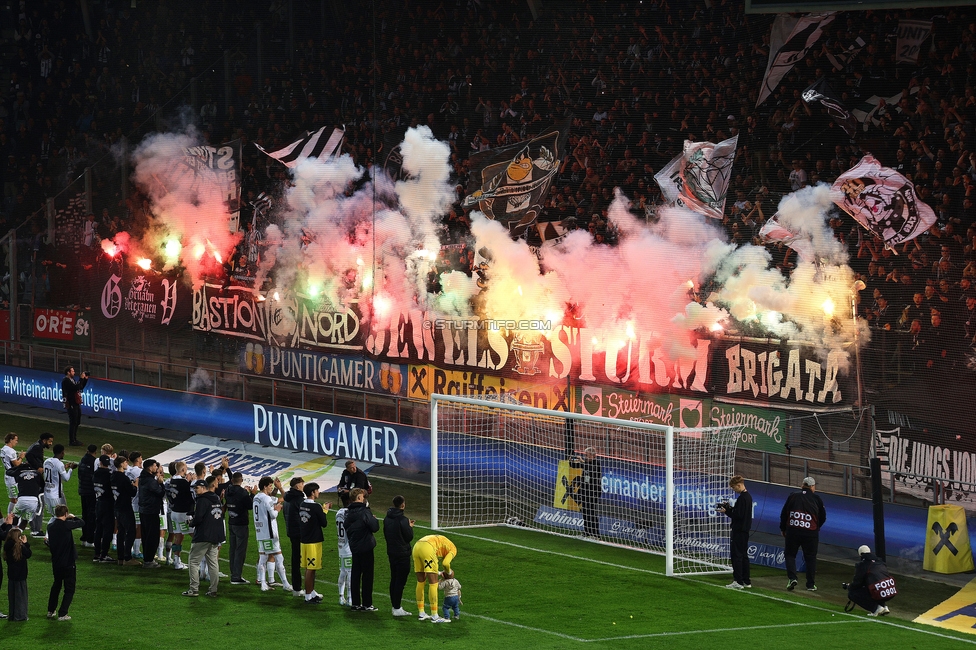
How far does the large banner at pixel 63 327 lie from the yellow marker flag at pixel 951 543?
1856 cm

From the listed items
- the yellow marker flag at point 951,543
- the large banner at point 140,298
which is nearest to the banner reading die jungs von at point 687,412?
the yellow marker flag at point 951,543

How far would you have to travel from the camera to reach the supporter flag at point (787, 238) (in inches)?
737

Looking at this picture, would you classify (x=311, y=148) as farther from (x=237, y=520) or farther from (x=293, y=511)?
(x=293, y=511)

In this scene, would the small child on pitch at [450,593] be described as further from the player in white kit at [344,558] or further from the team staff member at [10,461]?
the team staff member at [10,461]

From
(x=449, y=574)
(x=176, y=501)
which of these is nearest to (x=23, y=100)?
(x=176, y=501)

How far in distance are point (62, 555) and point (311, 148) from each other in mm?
12822

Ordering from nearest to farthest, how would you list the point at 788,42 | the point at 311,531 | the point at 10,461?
1. the point at 311,531
2. the point at 10,461
3. the point at 788,42

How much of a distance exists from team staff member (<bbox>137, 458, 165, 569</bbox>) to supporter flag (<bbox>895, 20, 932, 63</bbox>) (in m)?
11.2

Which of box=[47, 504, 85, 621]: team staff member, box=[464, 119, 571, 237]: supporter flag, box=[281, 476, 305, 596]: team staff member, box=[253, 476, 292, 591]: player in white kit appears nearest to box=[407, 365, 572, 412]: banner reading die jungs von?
box=[464, 119, 571, 237]: supporter flag

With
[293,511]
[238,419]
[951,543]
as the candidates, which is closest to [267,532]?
[293,511]

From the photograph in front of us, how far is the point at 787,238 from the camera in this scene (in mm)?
18938

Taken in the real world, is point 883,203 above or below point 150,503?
above

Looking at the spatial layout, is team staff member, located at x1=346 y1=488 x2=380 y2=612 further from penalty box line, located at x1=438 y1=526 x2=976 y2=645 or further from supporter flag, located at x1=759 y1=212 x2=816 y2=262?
supporter flag, located at x1=759 y1=212 x2=816 y2=262
